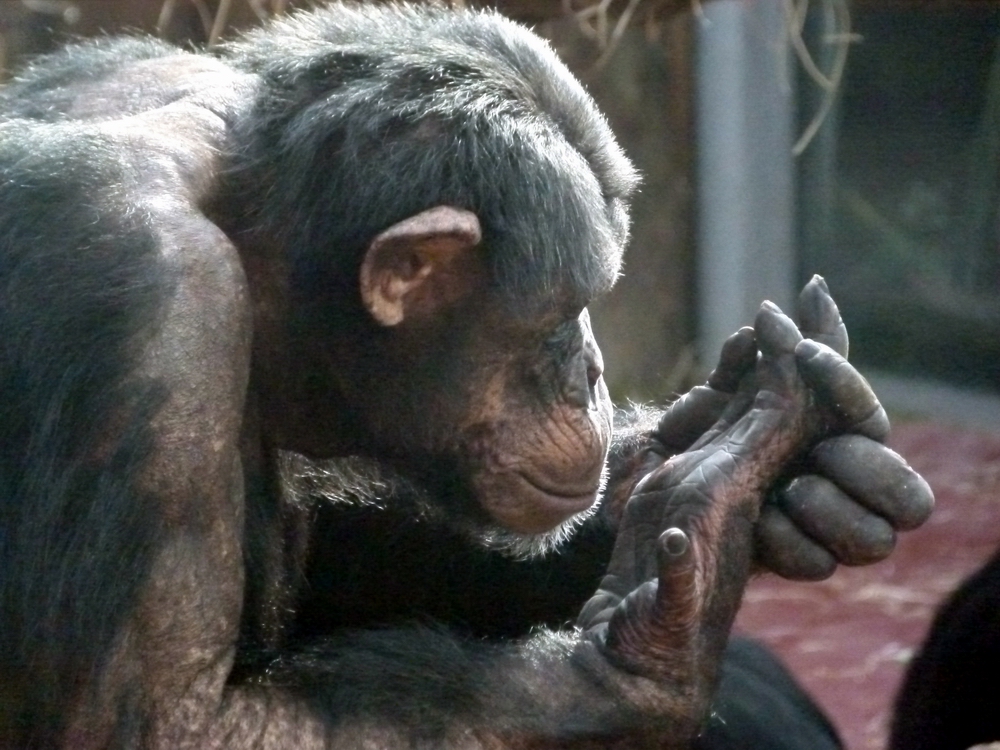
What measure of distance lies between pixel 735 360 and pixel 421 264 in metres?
0.79

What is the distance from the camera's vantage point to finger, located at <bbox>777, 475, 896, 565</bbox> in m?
3.05

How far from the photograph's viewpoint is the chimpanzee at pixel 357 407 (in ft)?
9.00

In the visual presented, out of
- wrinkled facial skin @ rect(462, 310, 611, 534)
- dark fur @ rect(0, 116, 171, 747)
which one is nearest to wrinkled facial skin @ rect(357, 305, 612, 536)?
wrinkled facial skin @ rect(462, 310, 611, 534)

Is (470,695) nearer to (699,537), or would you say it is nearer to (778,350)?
(699,537)

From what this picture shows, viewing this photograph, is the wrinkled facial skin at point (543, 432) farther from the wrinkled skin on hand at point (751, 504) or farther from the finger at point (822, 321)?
the finger at point (822, 321)

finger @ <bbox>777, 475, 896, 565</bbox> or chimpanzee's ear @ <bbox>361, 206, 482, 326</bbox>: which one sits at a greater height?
chimpanzee's ear @ <bbox>361, 206, 482, 326</bbox>

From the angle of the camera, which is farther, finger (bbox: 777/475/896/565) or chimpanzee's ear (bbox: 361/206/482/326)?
finger (bbox: 777/475/896/565)

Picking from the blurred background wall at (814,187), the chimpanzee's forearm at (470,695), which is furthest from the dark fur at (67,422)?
the blurred background wall at (814,187)

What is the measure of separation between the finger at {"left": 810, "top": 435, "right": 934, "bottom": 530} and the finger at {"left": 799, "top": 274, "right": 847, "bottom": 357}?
26 cm

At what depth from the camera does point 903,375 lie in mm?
7812

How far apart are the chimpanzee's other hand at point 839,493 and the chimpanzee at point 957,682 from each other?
108 cm

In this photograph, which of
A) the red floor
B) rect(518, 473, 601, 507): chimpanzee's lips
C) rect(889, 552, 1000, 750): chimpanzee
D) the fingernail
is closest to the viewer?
the fingernail

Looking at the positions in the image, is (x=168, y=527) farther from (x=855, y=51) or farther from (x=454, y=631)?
(x=855, y=51)

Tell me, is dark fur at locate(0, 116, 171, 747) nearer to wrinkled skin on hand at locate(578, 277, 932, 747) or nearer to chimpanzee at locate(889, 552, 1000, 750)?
wrinkled skin on hand at locate(578, 277, 932, 747)
